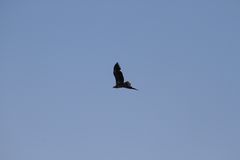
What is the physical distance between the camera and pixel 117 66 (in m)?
41.6

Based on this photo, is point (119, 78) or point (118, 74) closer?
point (118, 74)

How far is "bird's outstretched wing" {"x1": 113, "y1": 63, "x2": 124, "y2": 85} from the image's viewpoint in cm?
4162

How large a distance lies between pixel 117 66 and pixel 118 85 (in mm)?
2094

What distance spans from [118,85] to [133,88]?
45.6 inches

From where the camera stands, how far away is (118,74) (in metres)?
42.2

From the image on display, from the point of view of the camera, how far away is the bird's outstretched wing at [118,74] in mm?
41625

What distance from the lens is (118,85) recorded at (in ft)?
142

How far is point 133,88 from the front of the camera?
42688 millimetres

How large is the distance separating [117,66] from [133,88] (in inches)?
80.0
